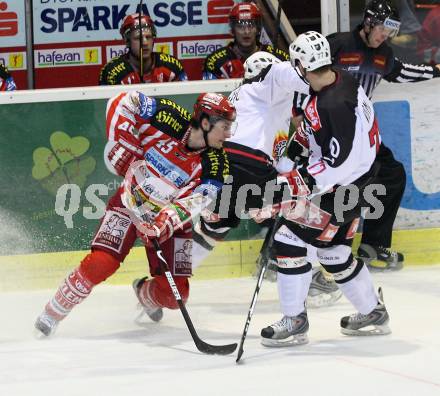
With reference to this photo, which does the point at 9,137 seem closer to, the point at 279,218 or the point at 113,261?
the point at 113,261

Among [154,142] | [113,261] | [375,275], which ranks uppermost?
[154,142]

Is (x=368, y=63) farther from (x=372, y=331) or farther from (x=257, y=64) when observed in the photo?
(x=372, y=331)

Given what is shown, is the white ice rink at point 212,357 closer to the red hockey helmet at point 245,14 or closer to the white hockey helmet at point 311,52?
the white hockey helmet at point 311,52

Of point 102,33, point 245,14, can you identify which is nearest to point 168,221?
point 245,14

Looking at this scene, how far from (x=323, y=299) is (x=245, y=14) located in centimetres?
195

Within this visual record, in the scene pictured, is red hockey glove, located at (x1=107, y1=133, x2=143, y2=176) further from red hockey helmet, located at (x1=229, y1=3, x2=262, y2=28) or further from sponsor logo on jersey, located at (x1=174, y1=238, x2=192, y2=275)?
red hockey helmet, located at (x1=229, y1=3, x2=262, y2=28)

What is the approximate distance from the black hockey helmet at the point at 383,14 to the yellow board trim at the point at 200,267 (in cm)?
120

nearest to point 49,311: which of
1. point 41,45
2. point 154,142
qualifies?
point 154,142

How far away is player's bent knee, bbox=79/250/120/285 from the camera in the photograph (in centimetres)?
525

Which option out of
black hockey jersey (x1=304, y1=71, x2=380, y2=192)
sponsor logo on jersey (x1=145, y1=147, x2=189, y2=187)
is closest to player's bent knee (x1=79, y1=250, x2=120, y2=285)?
sponsor logo on jersey (x1=145, y1=147, x2=189, y2=187)

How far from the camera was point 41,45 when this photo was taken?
7988 millimetres

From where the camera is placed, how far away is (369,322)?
5.18 metres

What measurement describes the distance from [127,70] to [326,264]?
2471 mm

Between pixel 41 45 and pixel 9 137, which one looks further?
pixel 41 45
